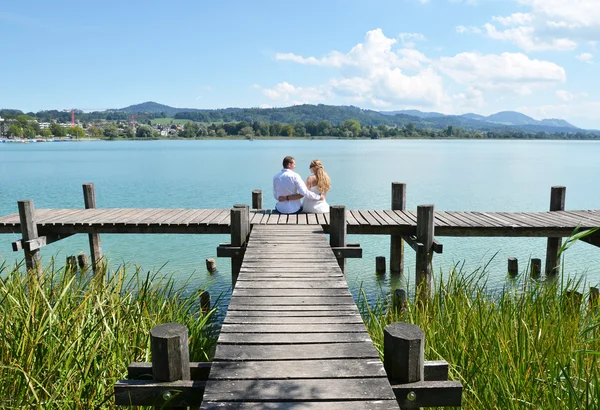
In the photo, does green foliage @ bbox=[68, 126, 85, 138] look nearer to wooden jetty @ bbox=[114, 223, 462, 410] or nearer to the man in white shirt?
the man in white shirt

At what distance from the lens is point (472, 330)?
4215 mm

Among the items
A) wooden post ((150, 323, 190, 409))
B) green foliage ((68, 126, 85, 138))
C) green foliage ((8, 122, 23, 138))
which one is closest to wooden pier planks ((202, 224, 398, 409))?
wooden post ((150, 323, 190, 409))

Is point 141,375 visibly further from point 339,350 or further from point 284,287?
point 284,287

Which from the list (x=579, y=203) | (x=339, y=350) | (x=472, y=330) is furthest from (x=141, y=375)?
(x=579, y=203)

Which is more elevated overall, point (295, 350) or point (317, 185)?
point (317, 185)

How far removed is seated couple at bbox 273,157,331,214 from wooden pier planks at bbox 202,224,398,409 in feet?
12.9

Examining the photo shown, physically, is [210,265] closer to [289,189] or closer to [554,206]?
[289,189]

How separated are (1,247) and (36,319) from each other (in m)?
16.2

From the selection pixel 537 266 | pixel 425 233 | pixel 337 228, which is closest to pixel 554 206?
pixel 537 266

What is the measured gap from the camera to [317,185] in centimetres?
1012

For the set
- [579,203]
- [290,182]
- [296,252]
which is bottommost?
[579,203]

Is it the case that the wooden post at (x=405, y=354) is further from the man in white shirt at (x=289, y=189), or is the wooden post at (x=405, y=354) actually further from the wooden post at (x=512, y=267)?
the wooden post at (x=512, y=267)

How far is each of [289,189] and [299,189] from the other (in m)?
0.21

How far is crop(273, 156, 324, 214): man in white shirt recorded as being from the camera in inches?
384
